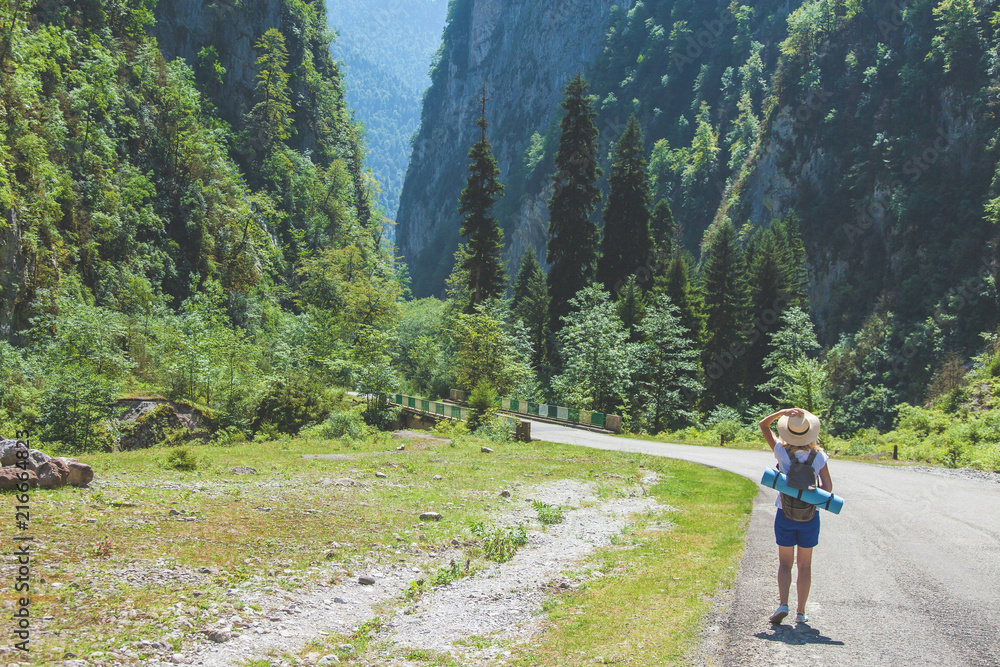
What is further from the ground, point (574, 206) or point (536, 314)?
point (574, 206)

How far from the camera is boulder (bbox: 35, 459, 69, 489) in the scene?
11.5m

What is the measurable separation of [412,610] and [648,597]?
3081 millimetres

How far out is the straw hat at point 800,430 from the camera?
21.8ft

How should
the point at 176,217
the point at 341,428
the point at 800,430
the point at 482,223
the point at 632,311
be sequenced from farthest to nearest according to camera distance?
1. the point at 176,217
2. the point at 482,223
3. the point at 632,311
4. the point at 341,428
5. the point at 800,430

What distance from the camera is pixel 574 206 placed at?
49.9 m

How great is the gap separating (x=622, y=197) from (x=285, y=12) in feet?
183

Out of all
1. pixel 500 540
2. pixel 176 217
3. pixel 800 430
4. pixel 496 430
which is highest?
pixel 176 217

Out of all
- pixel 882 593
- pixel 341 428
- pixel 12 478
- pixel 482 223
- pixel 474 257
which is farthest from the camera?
pixel 474 257

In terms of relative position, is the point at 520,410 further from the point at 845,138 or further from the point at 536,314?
the point at 845,138

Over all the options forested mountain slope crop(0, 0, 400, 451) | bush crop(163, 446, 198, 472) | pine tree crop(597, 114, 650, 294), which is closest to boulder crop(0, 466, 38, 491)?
bush crop(163, 446, 198, 472)

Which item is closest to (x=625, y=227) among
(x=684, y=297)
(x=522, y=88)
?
(x=684, y=297)

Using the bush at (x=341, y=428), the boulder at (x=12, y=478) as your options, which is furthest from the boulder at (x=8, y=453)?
the bush at (x=341, y=428)

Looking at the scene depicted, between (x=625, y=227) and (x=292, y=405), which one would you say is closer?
(x=292, y=405)

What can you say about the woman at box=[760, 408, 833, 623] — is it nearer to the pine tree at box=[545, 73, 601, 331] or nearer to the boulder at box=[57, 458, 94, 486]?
the boulder at box=[57, 458, 94, 486]
